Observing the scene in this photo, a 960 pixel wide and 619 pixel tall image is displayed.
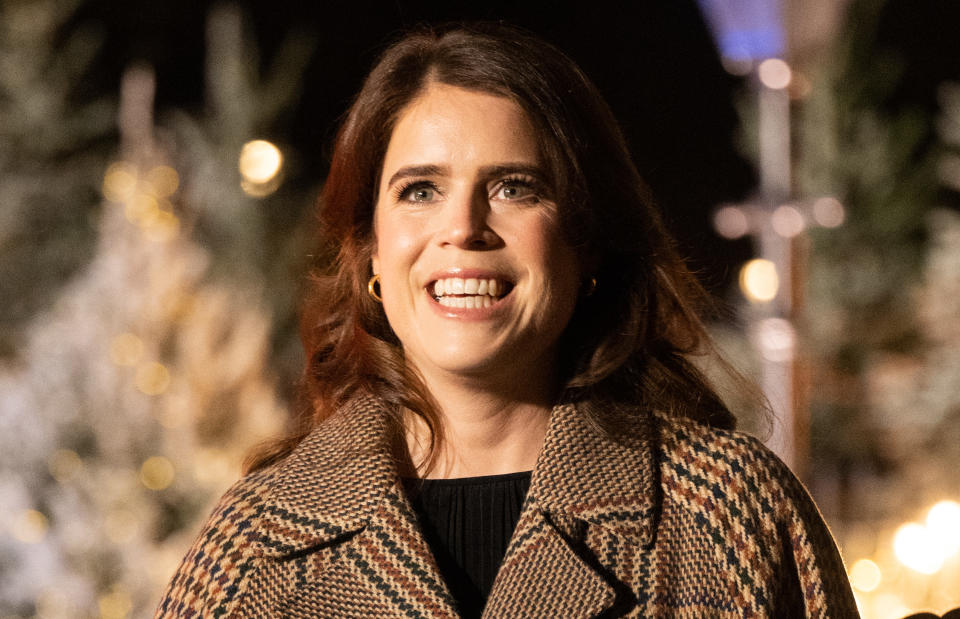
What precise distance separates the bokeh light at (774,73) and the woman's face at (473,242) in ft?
8.10

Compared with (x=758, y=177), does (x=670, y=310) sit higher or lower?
lower

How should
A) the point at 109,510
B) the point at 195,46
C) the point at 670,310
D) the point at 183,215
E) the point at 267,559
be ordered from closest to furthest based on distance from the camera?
1. the point at 267,559
2. the point at 670,310
3. the point at 109,510
4. the point at 183,215
5. the point at 195,46

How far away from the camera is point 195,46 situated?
433 centimetres

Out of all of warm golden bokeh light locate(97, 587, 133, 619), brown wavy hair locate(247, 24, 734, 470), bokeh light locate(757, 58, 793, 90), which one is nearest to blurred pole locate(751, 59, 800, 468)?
bokeh light locate(757, 58, 793, 90)

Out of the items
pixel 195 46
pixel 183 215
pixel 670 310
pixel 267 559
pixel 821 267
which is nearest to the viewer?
pixel 267 559

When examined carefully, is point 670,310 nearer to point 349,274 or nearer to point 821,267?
point 349,274

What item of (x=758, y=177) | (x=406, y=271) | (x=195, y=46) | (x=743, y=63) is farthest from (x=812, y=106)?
(x=406, y=271)

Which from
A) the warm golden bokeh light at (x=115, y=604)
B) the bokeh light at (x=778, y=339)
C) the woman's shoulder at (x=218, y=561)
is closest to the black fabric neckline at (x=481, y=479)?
the woman's shoulder at (x=218, y=561)

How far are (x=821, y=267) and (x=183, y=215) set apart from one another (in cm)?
A: 264

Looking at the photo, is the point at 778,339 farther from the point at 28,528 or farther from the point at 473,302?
the point at 28,528

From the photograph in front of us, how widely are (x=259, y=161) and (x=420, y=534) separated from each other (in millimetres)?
2667

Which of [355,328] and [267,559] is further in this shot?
[355,328]

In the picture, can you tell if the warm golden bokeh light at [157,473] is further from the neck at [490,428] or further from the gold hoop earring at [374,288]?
the neck at [490,428]

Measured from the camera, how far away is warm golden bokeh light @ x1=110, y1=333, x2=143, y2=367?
141 inches
